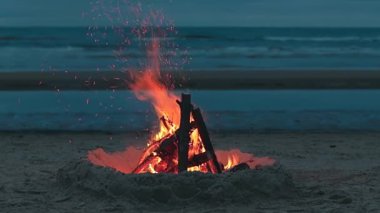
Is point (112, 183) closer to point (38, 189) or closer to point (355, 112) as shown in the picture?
point (38, 189)

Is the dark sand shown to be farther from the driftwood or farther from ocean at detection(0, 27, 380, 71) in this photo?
the driftwood

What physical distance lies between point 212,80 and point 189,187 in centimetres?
1406

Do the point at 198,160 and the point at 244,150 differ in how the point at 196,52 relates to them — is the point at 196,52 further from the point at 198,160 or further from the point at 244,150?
the point at 198,160

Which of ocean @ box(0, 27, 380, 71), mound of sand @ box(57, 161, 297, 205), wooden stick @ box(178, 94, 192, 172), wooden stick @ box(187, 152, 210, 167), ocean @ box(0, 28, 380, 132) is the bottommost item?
mound of sand @ box(57, 161, 297, 205)

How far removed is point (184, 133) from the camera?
7.32 metres

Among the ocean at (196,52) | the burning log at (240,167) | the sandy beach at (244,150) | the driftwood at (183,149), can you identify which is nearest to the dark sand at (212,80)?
the ocean at (196,52)

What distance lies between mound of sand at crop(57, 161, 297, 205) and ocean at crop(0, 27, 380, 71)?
18.7 meters

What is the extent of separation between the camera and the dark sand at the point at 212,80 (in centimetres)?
2010

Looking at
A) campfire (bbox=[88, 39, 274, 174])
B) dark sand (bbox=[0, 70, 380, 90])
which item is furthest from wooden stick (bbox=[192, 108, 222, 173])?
dark sand (bbox=[0, 70, 380, 90])

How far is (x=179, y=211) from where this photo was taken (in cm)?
672

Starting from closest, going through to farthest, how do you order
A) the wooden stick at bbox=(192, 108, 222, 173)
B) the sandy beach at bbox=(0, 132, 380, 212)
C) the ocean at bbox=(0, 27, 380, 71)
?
the sandy beach at bbox=(0, 132, 380, 212) → the wooden stick at bbox=(192, 108, 222, 173) → the ocean at bbox=(0, 27, 380, 71)

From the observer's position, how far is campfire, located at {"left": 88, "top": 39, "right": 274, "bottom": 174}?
7348mm

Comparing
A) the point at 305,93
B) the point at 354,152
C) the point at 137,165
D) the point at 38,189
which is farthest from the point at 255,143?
the point at 305,93

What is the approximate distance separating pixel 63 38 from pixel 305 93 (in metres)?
28.9
